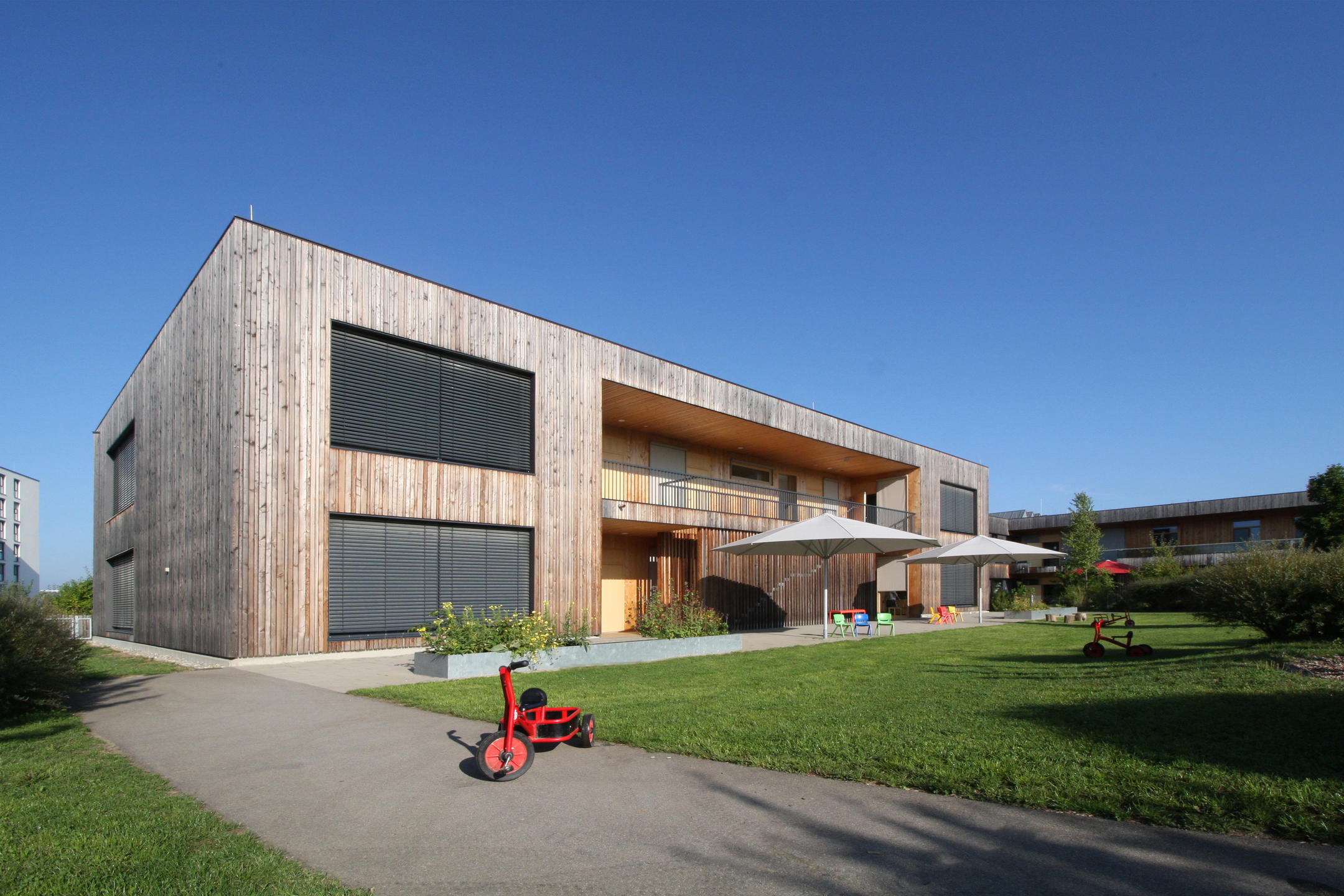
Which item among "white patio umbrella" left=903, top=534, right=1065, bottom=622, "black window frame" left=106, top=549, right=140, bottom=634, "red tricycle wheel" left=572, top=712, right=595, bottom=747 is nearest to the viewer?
"red tricycle wheel" left=572, top=712, right=595, bottom=747

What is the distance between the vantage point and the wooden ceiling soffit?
66.9ft

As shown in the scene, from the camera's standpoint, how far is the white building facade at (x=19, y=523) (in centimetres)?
9631

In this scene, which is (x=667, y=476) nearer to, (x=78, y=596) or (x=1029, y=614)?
(x=1029, y=614)

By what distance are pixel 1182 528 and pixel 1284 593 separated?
40386mm

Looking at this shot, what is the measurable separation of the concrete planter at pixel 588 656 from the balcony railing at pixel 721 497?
233 inches

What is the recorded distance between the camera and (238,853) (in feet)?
12.8

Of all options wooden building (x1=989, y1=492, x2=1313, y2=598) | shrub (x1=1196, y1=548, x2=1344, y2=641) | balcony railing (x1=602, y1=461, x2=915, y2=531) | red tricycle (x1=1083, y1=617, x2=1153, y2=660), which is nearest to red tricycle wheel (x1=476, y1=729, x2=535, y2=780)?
red tricycle (x1=1083, y1=617, x2=1153, y2=660)

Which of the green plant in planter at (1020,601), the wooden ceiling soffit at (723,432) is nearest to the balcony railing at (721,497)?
the wooden ceiling soffit at (723,432)

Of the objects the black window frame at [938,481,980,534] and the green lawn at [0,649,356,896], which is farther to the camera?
the black window frame at [938,481,980,534]

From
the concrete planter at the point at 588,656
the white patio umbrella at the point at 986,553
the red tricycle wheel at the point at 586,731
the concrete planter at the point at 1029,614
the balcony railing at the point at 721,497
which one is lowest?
the concrete planter at the point at 1029,614

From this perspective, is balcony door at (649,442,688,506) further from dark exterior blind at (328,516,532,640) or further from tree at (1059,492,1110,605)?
tree at (1059,492,1110,605)

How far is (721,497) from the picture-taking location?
2506 centimetres

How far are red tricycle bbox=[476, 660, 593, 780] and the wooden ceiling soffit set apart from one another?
13031mm

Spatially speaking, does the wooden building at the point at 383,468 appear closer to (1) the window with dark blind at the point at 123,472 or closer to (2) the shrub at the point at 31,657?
(1) the window with dark blind at the point at 123,472
